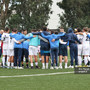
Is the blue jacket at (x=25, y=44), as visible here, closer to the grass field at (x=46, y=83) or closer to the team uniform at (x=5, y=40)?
the team uniform at (x=5, y=40)

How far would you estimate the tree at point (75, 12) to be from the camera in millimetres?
65250

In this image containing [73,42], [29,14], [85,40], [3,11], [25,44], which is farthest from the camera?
[29,14]

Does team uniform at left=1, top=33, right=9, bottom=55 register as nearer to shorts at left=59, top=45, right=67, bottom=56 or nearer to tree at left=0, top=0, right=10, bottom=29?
shorts at left=59, top=45, right=67, bottom=56

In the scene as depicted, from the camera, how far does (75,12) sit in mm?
65938

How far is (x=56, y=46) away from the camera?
21.6m

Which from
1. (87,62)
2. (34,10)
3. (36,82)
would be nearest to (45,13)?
(34,10)

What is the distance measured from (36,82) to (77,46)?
7558 mm

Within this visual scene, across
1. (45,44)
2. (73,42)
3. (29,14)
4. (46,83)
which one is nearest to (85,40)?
(73,42)

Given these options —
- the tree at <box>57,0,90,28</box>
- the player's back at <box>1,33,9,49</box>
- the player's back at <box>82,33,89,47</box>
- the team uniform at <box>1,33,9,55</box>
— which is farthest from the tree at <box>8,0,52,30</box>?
the player's back at <box>82,33,89,47</box>

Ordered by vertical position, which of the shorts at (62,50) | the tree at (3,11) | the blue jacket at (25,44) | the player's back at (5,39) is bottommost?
the shorts at (62,50)

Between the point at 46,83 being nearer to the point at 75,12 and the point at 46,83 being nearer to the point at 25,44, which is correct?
the point at 25,44

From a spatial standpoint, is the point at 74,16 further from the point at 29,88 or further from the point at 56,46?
the point at 29,88

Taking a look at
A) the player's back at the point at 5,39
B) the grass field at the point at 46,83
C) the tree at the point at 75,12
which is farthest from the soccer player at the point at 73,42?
the tree at the point at 75,12

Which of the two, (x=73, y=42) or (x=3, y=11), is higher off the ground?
(x=3, y=11)
